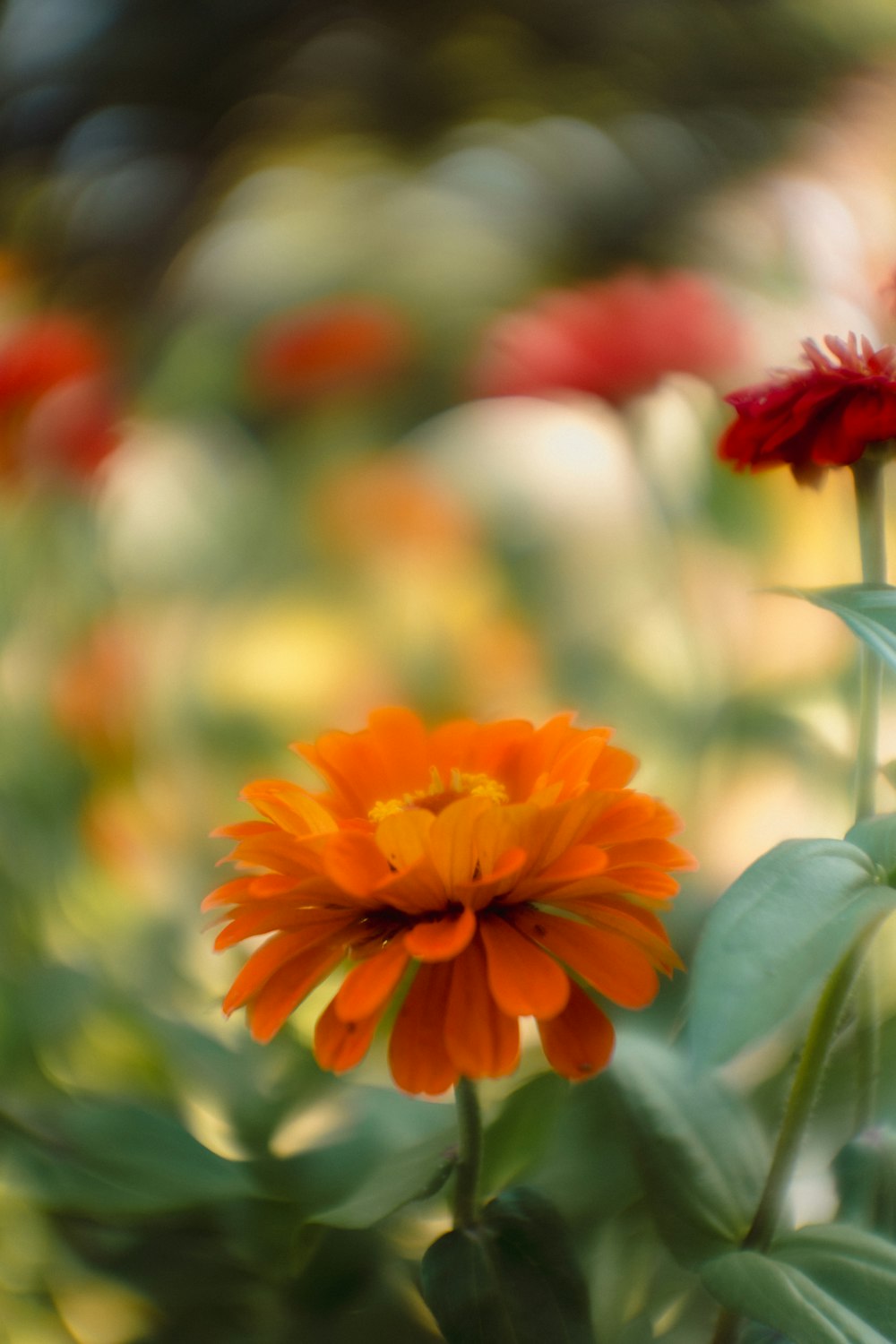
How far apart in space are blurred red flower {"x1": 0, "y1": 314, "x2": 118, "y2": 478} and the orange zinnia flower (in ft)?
0.42

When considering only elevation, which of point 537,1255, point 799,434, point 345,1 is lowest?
point 537,1255

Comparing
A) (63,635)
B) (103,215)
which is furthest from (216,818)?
(103,215)

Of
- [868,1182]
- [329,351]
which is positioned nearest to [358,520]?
[329,351]

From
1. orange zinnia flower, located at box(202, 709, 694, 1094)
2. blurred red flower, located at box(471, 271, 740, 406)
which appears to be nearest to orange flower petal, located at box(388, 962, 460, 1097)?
orange zinnia flower, located at box(202, 709, 694, 1094)

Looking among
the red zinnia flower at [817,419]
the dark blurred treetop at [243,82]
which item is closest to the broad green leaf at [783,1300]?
the red zinnia flower at [817,419]

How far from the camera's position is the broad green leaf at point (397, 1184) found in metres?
0.17

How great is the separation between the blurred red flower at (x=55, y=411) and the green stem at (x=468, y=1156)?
161 mm

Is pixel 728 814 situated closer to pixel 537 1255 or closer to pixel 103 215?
pixel 537 1255

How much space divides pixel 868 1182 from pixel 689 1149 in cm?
3

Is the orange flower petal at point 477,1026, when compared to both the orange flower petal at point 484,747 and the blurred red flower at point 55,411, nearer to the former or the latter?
the orange flower petal at point 484,747

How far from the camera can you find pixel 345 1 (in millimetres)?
282

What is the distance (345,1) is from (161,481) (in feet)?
0.44

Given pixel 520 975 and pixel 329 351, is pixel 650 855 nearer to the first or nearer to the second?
pixel 520 975

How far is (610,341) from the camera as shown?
8.5 inches
